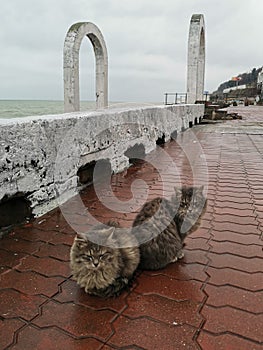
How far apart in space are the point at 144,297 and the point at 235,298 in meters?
0.56

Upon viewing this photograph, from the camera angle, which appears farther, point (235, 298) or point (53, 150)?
point (53, 150)

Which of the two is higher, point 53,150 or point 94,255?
point 53,150

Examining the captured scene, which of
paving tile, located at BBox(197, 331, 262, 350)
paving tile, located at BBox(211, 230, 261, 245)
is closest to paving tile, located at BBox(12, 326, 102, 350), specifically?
paving tile, located at BBox(197, 331, 262, 350)

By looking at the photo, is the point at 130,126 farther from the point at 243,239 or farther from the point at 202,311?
the point at 202,311

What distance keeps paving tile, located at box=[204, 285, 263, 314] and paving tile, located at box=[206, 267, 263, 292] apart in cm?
5

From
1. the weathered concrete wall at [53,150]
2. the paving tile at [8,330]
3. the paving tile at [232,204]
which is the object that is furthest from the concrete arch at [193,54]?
the paving tile at [8,330]

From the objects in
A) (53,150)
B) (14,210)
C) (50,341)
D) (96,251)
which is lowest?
(50,341)

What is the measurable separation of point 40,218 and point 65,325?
5.35 feet

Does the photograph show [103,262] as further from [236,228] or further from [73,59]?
[73,59]

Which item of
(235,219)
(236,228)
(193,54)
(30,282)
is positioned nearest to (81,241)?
(30,282)

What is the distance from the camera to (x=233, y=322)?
1.77 meters

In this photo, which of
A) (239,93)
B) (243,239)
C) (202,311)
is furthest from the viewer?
(239,93)

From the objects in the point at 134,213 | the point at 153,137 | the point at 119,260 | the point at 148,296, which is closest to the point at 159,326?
the point at 148,296

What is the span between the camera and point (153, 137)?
22.9 feet
